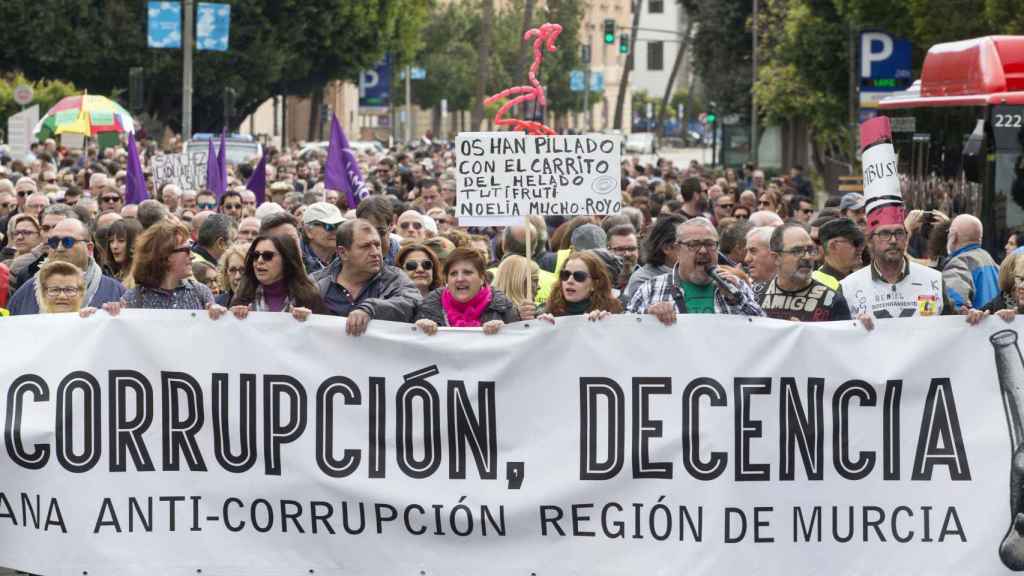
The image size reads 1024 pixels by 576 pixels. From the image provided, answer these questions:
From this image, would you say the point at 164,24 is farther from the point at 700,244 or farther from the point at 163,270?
the point at 700,244

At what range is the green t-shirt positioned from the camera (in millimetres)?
8094

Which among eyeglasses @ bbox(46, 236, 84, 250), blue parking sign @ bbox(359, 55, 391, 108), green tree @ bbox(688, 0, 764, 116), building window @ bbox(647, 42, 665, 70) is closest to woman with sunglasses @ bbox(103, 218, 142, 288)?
eyeglasses @ bbox(46, 236, 84, 250)

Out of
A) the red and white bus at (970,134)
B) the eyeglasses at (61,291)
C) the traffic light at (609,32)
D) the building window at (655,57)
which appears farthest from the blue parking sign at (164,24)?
the building window at (655,57)

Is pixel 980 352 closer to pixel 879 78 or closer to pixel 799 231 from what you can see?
pixel 799 231

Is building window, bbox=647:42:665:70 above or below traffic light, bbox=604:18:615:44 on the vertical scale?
above

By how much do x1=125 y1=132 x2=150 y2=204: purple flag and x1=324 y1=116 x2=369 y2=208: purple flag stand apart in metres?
1.71

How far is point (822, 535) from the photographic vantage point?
7.11m

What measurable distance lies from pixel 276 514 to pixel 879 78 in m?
17.7

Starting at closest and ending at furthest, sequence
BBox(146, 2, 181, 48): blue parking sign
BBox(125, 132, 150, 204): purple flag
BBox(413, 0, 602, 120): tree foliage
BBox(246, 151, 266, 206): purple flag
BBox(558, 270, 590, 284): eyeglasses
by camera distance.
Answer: BBox(558, 270, 590, 284): eyeglasses
BBox(125, 132, 150, 204): purple flag
BBox(246, 151, 266, 206): purple flag
BBox(146, 2, 181, 48): blue parking sign
BBox(413, 0, 602, 120): tree foliage

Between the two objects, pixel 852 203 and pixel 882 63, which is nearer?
pixel 852 203

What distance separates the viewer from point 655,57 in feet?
516

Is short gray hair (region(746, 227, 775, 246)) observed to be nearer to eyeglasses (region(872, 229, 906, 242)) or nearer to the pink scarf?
eyeglasses (region(872, 229, 906, 242))

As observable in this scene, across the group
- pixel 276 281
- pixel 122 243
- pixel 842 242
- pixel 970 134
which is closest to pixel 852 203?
pixel 970 134

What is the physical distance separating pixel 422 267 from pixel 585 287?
1379 mm
